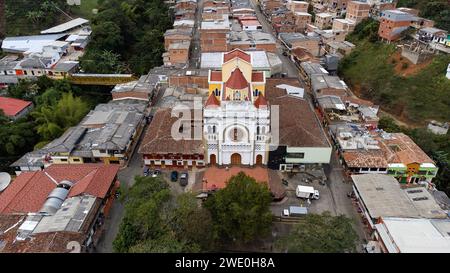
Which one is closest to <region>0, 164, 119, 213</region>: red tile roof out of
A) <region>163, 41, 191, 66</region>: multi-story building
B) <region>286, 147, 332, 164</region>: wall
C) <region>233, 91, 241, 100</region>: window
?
<region>233, 91, 241, 100</region>: window

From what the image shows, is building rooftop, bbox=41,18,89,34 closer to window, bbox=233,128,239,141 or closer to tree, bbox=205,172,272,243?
window, bbox=233,128,239,141

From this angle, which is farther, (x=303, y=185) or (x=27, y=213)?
(x=303, y=185)

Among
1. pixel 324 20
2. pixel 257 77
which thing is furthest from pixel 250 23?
pixel 257 77

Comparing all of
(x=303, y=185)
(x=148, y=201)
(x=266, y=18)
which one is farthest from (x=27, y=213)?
(x=266, y=18)

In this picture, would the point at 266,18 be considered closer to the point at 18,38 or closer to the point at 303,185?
the point at 18,38

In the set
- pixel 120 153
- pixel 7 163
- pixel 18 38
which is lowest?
pixel 7 163
